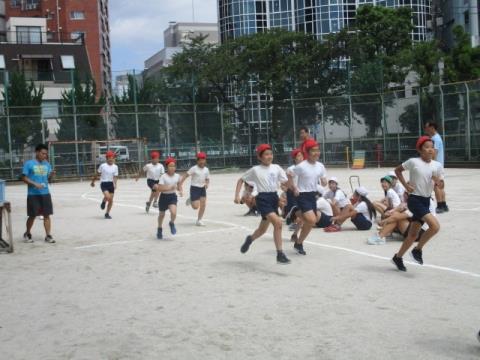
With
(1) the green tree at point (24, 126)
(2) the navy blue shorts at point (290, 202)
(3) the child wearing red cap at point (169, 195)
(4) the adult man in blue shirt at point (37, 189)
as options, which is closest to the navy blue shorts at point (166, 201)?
(3) the child wearing red cap at point (169, 195)

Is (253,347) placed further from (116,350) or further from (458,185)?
(458,185)

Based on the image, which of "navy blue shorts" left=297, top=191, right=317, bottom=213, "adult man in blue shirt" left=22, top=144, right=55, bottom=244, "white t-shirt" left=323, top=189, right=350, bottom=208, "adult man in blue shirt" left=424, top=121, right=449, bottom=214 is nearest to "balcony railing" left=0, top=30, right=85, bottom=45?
"adult man in blue shirt" left=22, top=144, right=55, bottom=244

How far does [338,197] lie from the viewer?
12555mm

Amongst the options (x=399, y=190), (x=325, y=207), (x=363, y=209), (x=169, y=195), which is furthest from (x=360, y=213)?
(x=169, y=195)

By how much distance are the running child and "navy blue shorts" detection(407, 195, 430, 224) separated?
13.0 feet

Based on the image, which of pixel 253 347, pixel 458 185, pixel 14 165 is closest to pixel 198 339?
pixel 253 347

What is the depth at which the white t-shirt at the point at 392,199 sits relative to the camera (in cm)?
1150

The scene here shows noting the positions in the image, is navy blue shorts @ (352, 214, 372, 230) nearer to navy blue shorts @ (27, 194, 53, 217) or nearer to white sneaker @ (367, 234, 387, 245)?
white sneaker @ (367, 234, 387, 245)

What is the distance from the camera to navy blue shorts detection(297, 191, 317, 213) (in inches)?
377

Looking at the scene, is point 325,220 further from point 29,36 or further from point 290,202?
point 29,36

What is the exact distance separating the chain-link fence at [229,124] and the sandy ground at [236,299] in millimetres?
23206

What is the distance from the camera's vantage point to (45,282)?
8.24 meters

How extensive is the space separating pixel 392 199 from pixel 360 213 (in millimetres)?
720

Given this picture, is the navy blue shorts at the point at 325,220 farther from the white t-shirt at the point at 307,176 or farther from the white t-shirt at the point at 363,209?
the white t-shirt at the point at 307,176
